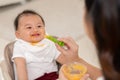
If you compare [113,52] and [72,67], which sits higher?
[113,52]

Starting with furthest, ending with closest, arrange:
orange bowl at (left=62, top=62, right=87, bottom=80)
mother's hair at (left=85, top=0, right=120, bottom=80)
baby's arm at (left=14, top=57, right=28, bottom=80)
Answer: baby's arm at (left=14, top=57, right=28, bottom=80), orange bowl at (left=62, top=62, right=87, bottom=80), mother's hair at (left=85, top=0, right=120, bottom=80)

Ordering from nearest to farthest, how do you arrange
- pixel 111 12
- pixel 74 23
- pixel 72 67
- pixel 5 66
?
pixel 111 12
pixel 72 67
pixel 5 66
pixel 74 23

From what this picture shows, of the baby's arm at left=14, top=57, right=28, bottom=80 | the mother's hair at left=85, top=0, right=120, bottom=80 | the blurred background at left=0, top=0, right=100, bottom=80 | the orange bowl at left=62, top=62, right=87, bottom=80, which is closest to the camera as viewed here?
the mother's hair at left=85, top=0, right=120, bottom=80

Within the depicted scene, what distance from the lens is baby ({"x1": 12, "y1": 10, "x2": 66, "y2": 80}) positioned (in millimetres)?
1455

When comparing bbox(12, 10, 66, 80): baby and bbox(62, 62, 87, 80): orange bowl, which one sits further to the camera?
bbox(12, 10, 66, 80): baby

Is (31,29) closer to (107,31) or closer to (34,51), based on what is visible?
(34,51)

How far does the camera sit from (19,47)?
4.78 ft

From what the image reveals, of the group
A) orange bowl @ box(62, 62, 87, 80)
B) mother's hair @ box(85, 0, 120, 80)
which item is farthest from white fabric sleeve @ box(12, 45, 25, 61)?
mother's hair @ box(85, 0, 120, 80)

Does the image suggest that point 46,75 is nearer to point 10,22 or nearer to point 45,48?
point 45,48

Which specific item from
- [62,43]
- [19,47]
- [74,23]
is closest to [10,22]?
[74,23]

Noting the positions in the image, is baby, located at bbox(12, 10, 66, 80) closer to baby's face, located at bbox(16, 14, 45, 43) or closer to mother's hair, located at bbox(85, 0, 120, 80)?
baby's face, located at bbox(16, 14, 45, 43)

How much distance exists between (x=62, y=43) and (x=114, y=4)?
706 mm

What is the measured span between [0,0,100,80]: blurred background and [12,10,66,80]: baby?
0.71 meters

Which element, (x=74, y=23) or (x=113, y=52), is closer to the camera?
(x=113, y=52)
